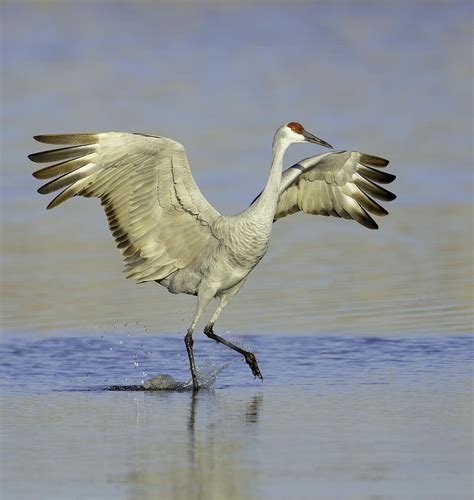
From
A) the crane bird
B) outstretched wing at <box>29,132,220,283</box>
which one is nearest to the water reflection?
the crane bird

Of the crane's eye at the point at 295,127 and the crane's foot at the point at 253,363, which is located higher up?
the crane's eye at the point at 295,127

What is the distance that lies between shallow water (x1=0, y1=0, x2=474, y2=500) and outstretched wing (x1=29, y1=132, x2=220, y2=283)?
79 centimetres

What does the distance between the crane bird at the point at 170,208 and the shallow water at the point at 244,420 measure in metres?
0.51

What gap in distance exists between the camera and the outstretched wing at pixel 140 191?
10.7 m

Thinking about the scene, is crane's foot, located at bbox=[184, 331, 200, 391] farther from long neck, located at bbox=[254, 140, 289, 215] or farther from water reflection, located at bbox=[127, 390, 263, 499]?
long neck, located at bbox=[254, 140, 289, 215]

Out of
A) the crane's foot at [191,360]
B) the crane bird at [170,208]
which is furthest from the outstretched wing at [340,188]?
the crane's foot at [191,360]

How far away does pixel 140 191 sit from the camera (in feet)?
36.2

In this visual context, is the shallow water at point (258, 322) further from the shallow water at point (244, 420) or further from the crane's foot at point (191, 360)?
the crane's foot at point (191, 360)

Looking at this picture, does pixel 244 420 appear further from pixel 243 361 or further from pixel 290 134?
pixel 290 134

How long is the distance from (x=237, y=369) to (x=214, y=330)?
112 centimetres

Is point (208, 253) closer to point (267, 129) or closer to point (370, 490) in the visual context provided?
point (370, 490)

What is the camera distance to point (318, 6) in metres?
50.5

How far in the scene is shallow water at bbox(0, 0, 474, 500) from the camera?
25.6 ft

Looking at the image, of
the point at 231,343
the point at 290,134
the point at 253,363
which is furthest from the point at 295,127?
the point at 253,363
